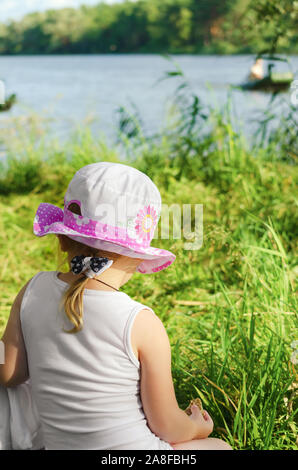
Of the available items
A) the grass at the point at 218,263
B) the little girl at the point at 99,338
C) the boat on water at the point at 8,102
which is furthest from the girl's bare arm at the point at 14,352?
the boat on water at the point at 8,102

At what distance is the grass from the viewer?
1.57 metres

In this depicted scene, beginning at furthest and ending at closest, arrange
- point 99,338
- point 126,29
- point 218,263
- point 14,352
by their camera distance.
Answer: point 126,29, point 218,263, point 14,352, point 99,338

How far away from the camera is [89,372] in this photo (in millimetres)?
1147

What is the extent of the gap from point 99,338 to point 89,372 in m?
0.08

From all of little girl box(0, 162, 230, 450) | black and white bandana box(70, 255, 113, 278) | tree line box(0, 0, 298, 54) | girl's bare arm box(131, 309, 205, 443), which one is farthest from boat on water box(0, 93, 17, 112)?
tree line box(0, 0, 298, 54)

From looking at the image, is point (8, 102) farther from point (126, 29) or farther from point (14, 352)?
point (126, 29)

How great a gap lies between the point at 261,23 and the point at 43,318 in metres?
2.64

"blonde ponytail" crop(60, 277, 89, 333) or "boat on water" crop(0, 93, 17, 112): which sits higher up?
"boat on water" crop(0, 93, 17, 112)

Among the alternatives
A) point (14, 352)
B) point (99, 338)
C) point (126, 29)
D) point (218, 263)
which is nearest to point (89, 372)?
point (99, 338)

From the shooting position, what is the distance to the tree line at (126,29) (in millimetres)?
32375

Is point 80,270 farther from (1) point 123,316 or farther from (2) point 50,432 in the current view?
(2) point 50,432

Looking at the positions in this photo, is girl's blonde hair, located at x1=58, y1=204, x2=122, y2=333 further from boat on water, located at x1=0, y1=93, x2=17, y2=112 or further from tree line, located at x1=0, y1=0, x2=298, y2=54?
tree line, located at x1=0, y1=0, x2=298, y2=54

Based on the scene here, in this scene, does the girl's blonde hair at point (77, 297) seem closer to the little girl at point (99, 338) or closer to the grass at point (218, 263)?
the little girl at point (99, 338)

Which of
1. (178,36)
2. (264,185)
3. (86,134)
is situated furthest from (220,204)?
(178,36)
